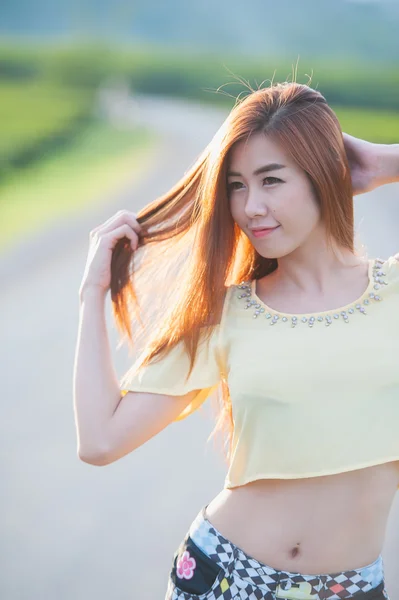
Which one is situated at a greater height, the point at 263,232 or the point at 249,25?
the point at 249,25

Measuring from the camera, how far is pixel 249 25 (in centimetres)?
4184

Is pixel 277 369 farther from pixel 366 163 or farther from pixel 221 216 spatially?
pixel 366 163

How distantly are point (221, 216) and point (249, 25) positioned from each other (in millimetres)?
41241

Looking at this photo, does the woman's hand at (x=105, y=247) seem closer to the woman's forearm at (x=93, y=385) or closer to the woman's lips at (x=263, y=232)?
the woman's forearm at (x=93, y=385)

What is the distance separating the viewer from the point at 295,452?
2.17 meters

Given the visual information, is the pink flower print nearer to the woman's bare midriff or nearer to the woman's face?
the woman's bare midriff

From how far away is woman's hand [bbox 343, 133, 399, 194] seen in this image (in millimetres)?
2504

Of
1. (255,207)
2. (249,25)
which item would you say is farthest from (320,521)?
(249,25)

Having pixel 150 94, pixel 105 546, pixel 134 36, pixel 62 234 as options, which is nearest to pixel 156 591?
pixel 105 546

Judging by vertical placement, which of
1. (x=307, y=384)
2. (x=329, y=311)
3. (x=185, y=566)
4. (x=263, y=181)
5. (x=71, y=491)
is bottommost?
(x=71, y=491)

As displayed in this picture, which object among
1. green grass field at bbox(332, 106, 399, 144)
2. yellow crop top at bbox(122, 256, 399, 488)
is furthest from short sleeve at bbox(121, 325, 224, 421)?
green grass field at bbox(332, 106, 399, 144)

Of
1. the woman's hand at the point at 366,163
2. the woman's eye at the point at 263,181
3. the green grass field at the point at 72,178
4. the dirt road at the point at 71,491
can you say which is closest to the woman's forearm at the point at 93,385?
the woman's eye at the point at 263,181

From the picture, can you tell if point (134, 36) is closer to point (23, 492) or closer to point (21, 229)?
point (21, 229)

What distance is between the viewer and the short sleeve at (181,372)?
2.29 meters
